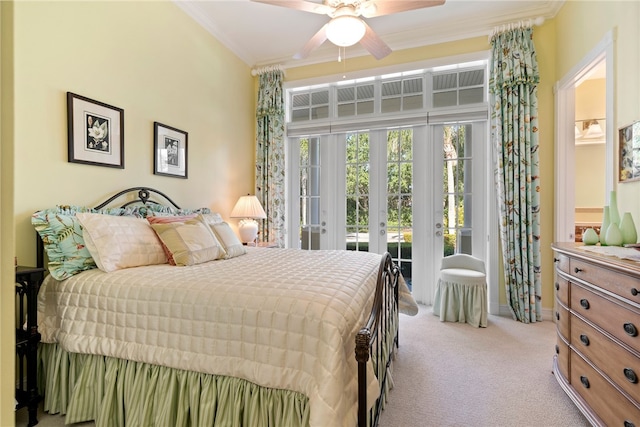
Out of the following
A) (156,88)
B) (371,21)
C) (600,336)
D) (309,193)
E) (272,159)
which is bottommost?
(600,336)

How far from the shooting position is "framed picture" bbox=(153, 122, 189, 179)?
2881mm

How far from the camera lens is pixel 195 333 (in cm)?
145

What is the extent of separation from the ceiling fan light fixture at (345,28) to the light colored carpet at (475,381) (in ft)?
7.94

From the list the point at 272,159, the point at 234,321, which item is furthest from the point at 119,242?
the point at 272,159

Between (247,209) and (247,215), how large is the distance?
0.08 metres

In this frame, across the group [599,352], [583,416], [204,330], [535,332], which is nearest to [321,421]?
[204,330]

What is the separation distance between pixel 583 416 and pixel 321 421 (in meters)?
1.68

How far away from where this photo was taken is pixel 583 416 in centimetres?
176

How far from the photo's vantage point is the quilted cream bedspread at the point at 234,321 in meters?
1.22

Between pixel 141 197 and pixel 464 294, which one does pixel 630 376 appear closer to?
pixel 464 294

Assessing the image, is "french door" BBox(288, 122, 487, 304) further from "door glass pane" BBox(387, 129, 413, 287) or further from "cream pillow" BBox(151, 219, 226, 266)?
"cream pillow" BBox(151, 219, 226, 266)

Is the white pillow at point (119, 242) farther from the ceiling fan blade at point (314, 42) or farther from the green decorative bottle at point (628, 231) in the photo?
the green decorative bottle at point (628, 231)

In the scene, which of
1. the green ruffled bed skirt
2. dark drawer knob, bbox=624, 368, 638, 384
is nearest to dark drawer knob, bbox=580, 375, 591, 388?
dark drawer knob, bbox=624, 368, 638, 384

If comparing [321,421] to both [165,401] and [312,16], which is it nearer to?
[165,401]
